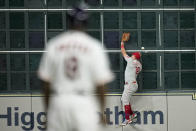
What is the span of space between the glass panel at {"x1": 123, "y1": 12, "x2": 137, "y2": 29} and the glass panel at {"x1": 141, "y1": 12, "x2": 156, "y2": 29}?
0.60 feet

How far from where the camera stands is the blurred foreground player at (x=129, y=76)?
11.1 meters

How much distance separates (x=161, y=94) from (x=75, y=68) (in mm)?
7926

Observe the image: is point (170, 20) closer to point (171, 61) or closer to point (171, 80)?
point (171, 61)

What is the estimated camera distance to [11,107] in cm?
1141

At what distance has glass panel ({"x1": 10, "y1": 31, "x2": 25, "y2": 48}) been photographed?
1131cm

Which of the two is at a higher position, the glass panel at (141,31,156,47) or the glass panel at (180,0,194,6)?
the glass panel at (180,0,194,6)

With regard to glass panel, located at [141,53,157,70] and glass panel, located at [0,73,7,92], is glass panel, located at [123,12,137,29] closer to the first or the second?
glass panel, located at [141,53,157,70]

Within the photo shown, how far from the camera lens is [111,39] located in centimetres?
1140

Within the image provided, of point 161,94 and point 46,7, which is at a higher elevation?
point 46,7

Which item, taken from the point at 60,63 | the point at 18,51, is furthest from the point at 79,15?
the point at 18,51

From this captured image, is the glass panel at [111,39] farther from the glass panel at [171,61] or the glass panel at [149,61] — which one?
the glass panel at [171,61]

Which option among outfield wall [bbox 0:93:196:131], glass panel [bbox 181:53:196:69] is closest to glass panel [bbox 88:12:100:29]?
outfield wall [bbox 0:93:196:131]

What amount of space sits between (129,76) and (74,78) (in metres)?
7.41

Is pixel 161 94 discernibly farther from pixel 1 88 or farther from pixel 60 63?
pixel 60 63
